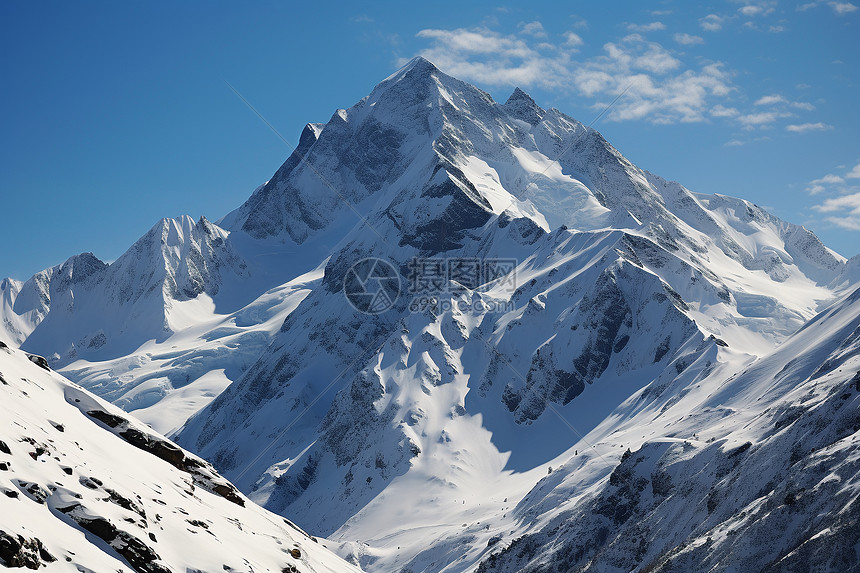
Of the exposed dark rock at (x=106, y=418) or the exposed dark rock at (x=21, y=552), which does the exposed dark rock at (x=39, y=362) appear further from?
the exposed dark rock at (x=21, y=552)

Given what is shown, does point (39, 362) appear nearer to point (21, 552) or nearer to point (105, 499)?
point (105, 499)

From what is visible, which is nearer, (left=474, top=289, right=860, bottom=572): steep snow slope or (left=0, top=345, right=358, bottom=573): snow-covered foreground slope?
(left=0, top=345, right=358, bottom=573): snow-covered foreground slope

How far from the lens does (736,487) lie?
70562 millimetres

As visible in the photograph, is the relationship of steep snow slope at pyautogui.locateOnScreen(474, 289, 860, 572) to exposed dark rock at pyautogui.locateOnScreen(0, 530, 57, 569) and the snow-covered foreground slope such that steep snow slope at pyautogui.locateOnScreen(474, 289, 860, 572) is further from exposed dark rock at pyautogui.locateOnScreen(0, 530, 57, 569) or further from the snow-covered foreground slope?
exposed dark rock at pyautogui.locateOnScreen(0, 530, 57, 569)

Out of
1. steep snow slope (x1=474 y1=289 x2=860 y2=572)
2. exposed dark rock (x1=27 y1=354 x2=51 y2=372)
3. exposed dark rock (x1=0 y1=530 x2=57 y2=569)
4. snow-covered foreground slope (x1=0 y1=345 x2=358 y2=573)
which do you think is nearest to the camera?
exposed dark rock (x1=0 y1=530 x2=57 y2=569)

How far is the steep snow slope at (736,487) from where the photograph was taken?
186 ft

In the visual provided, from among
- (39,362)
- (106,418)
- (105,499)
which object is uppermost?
(39,362)

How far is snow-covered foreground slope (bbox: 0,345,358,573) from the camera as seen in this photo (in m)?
41.8

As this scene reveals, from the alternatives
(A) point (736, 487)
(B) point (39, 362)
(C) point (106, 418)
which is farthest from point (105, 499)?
(A) point (736, 487)

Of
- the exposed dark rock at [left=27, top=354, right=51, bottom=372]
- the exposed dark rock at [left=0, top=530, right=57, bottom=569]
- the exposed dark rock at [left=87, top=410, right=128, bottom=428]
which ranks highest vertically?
the exposed dark rock at [left=27, top=354, right=51, bottom=372]

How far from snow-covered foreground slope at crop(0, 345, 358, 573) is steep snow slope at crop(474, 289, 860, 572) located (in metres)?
31.1

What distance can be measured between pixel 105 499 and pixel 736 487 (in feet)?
170

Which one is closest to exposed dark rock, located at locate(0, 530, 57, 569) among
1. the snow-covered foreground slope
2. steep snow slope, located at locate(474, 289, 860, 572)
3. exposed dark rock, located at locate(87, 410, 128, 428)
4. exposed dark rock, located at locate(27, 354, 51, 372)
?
the snow-covered foreground slope

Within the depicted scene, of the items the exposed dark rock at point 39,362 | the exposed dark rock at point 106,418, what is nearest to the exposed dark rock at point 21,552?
the exposed dark rock at point 106,418
